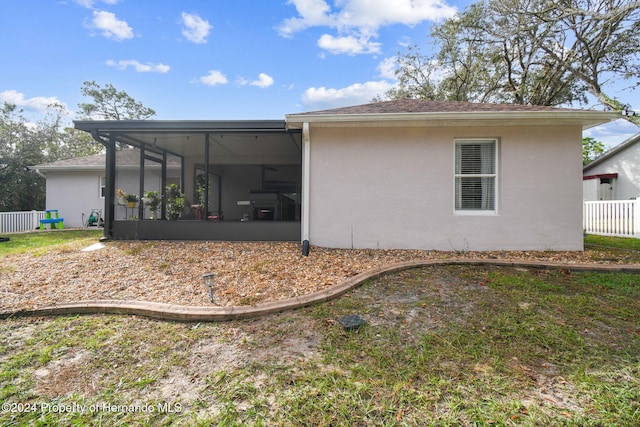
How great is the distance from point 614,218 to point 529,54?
896cm

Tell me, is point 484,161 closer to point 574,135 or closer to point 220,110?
point 574,135

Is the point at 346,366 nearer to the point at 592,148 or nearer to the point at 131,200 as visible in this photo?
the point at 131,200

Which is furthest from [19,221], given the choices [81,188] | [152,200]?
[152,200]

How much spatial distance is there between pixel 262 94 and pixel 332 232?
8627mm

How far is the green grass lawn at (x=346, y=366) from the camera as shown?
1.60m

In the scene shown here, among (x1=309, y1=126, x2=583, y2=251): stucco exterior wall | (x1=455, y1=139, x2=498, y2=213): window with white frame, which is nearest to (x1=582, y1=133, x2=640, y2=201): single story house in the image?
(x1=309, y1=126, x2=583, y2=251): stucco exterior wall

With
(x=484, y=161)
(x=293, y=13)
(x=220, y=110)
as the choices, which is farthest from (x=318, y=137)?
(x=220, y=110)

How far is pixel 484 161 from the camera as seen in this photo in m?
5.61

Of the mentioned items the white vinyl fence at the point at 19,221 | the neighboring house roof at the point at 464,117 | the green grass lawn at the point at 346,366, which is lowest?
the green grass lawn at the point at 346,366

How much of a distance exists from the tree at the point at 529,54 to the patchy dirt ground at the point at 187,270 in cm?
1060

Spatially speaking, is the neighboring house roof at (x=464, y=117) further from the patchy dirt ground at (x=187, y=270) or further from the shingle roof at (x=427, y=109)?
the patchy dirt ground at (x=187, y=270)

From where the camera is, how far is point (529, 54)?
13.0 meters

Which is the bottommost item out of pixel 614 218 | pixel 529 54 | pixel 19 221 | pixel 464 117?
pixel 19 221

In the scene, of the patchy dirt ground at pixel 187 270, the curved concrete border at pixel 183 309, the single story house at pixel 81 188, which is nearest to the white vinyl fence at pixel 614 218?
the patchy dirt ground at pixel 187 270
